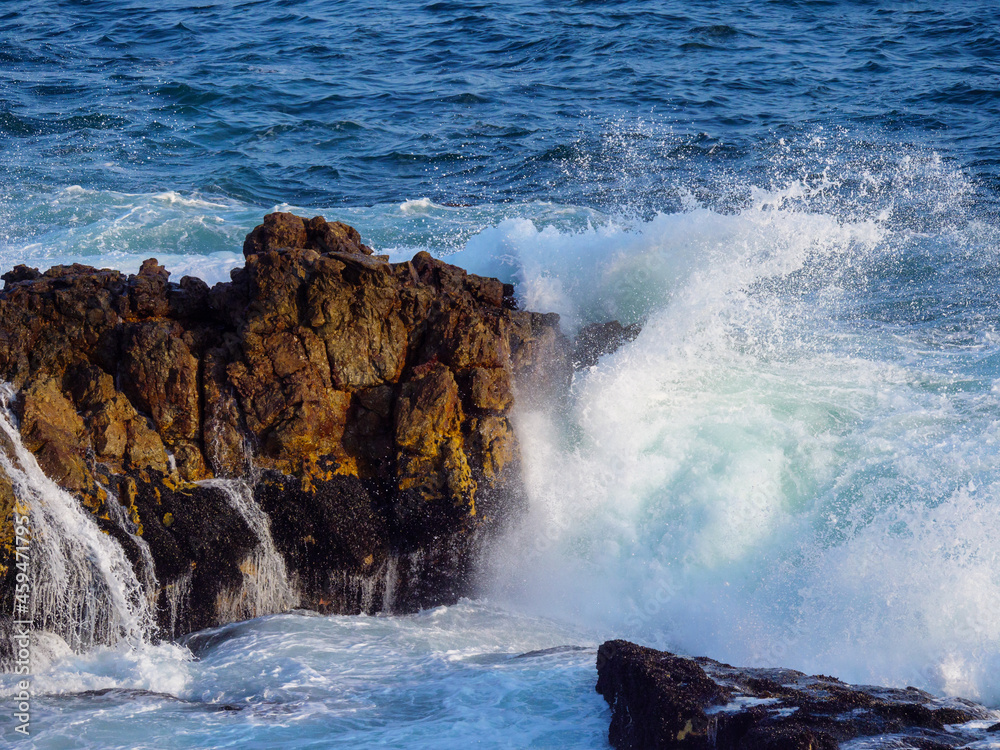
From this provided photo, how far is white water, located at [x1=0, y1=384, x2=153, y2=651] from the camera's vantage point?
19.6ft

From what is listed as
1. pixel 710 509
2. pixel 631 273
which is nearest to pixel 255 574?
pixel 710 509

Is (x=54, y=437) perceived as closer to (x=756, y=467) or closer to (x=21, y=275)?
(x=21, y=275)

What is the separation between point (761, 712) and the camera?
4785mm

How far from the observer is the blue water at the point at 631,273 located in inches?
241

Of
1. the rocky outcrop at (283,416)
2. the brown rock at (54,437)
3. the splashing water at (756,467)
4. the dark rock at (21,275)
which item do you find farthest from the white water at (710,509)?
the dark rock at (21,275)

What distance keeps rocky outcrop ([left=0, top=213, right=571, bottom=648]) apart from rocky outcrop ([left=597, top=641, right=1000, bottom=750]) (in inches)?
82.7

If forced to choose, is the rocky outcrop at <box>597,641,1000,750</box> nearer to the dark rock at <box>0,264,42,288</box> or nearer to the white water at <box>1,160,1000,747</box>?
the white water at <box>1,160,1000,747</box>

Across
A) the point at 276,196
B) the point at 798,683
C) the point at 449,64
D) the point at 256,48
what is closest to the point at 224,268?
the point at 276,196

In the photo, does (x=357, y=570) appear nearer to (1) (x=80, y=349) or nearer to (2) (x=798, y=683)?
(1) (x=80, y=349)

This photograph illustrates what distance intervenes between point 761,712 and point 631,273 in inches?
198

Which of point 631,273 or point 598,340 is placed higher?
point 631,273

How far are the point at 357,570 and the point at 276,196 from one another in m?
8.38

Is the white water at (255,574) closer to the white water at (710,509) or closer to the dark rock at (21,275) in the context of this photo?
the white water at (710,509)

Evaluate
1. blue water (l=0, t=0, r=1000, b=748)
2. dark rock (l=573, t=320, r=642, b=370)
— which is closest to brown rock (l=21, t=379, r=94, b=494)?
blue water (l=0, t=0, r=1000, b=748)
